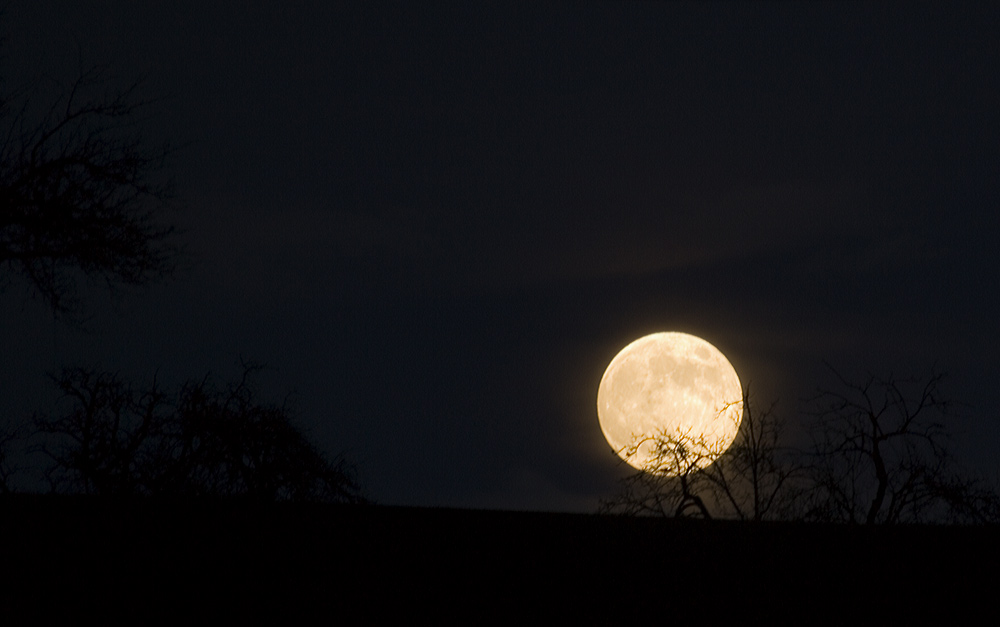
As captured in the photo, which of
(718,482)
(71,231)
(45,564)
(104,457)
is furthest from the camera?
(718,482)

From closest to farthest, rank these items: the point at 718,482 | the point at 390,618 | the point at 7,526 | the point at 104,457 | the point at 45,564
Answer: the point at 390,618 < the point at 45,564 < the point at 7,526 < the point at 104,457 < the point at 718,482

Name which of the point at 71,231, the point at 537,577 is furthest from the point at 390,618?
the point at 71,231

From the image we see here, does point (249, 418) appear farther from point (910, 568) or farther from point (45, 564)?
point (910, 568)

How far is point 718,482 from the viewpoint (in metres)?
19.4

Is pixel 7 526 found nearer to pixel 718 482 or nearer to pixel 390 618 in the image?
pixel 390 618

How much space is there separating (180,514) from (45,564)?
103 cm

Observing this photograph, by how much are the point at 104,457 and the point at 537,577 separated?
36.3 feet

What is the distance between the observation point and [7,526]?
6.61 meters

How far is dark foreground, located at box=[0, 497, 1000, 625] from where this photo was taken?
5.82 metres

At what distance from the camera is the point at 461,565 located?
6.45 metres

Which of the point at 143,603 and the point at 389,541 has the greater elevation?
the point at 389,541

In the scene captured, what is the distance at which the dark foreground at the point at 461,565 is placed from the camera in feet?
19.1

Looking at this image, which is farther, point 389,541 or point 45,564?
point 389,541

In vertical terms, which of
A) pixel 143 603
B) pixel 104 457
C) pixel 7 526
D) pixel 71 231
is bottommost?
pixel 143 603
